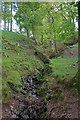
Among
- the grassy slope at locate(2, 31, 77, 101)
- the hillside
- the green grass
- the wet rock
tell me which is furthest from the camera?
the wet rock

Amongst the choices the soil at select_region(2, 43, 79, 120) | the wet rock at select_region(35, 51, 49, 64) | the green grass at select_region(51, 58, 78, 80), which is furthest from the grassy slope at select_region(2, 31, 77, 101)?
the soil at select_region(2, 43, 79, 120)

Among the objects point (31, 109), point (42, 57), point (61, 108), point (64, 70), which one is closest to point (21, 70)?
point (64, 70)

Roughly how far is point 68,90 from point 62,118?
1528 millimetres

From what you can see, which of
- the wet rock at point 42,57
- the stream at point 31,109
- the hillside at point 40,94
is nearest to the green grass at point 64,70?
the hillside at point 40,94

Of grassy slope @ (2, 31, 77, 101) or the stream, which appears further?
grassy slope @ (2, 31, 77, 101)

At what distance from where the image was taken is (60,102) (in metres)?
7.31

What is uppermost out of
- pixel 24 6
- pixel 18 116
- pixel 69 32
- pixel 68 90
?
pixel 24 6

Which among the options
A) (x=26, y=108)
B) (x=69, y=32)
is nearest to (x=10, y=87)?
(x=26, y=108)

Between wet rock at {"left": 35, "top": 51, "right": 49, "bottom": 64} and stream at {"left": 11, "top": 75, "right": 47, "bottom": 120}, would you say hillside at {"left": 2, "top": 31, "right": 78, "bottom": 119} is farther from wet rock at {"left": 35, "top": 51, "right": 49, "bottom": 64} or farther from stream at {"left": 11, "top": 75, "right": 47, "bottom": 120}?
wet rock at {"left": 35, "top": 51, "right": 49, "bottom": 64}

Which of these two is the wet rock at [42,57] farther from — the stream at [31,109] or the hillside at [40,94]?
the stream at [31,109]

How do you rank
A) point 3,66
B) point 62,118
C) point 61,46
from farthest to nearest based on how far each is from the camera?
point 61,46
point 3,66
point 62,118

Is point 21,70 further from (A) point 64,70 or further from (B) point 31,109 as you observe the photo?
(B) point 31,109

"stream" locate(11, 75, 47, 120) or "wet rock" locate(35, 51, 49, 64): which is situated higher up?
"wet rock" locate(35, 51, 49, 64)

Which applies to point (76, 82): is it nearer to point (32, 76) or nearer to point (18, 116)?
point (18, 116)
